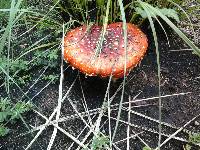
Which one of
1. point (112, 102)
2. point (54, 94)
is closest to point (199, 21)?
point (112, 102)

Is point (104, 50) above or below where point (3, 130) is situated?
above

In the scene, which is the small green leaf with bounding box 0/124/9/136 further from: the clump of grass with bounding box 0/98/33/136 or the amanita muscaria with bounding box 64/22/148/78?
the amanita muscaria with bounding box 64/22/148/78

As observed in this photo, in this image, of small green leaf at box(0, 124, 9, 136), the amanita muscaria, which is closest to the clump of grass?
small green leaf at box(0, 124, 9, 136)

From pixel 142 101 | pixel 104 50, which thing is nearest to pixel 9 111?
pixel 104 50

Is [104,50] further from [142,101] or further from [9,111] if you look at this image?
[9,111]

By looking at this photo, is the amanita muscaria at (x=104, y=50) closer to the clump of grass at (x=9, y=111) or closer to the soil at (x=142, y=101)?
the soil at (x=142, y=101)

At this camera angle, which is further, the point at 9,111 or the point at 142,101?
the point at 142,101
